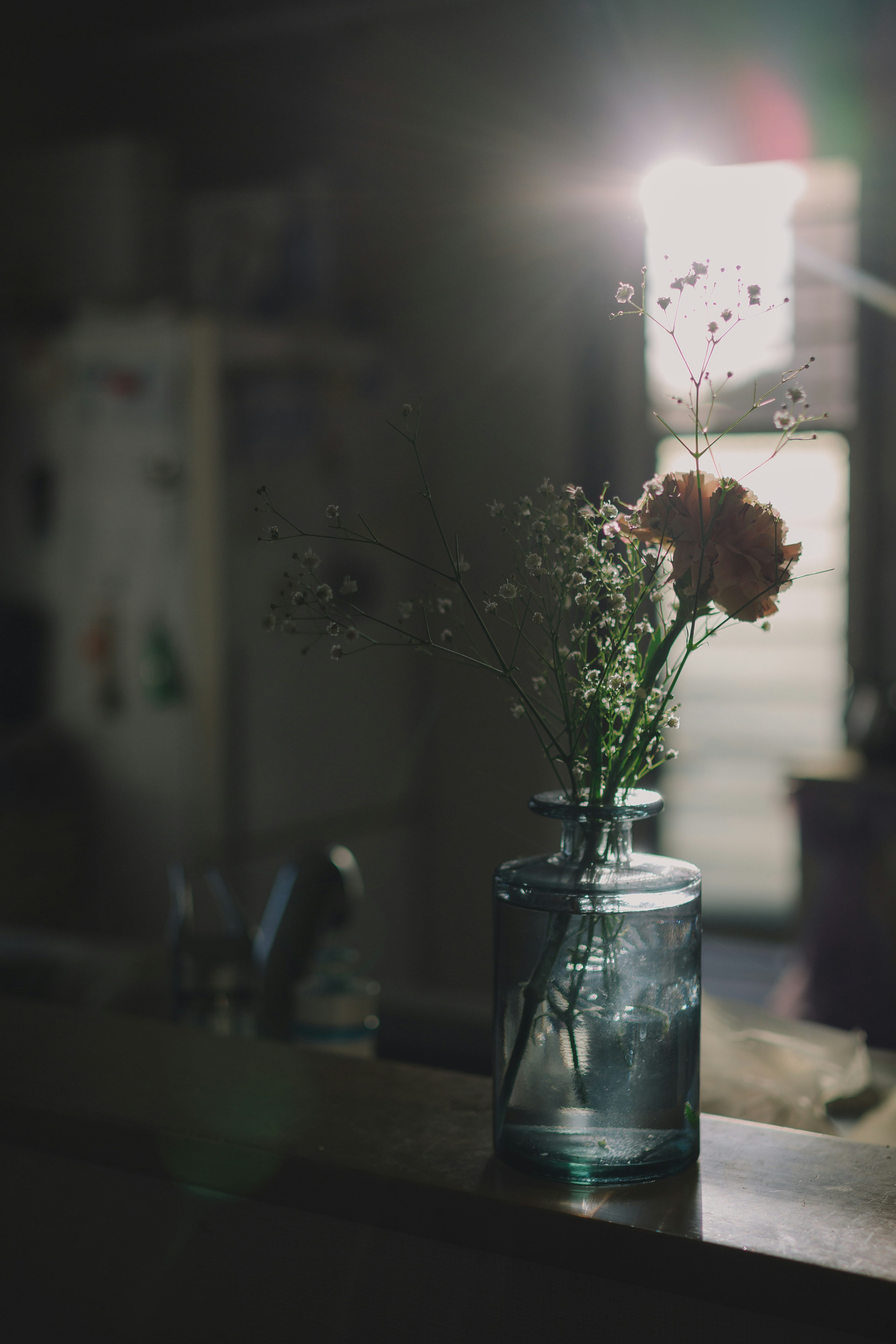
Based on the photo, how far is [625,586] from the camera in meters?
0.64

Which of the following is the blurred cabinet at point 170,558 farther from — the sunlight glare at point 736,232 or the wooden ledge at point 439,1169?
the wooden ledge at point 439,1169

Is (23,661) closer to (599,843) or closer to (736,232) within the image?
(736,232)

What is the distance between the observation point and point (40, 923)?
305 centimetres

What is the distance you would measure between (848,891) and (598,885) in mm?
2094

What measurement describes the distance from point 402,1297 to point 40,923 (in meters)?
2.62

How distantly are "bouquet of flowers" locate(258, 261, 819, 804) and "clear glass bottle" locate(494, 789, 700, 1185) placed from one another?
0.14ft

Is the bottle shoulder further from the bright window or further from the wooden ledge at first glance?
the bright window

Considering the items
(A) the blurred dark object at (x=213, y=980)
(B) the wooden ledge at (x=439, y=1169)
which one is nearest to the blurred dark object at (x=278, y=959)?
(A) the blurred dark object at (x=213, y=980)

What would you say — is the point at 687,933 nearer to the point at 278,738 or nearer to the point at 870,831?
the point at 870,831

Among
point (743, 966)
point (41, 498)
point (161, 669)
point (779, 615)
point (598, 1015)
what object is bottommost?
point (743, 966)

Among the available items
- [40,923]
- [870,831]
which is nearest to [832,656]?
[870,831]

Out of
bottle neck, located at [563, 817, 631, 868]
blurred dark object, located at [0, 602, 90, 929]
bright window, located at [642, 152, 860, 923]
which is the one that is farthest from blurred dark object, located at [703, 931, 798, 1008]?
bottle neck, located at [563, 817, 631, 868]

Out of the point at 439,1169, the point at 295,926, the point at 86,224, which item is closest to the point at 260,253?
the point at 86,224

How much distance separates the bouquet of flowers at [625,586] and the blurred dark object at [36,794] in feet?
8.35
